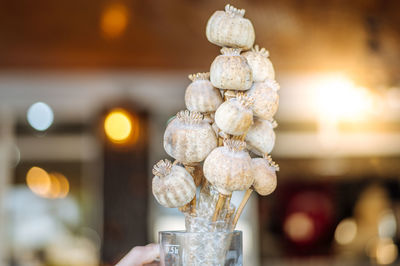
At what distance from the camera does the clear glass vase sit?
25.8 inches

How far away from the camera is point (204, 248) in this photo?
657 mm

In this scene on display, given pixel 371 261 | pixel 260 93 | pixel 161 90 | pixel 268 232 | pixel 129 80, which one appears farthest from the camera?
pixel 268 232

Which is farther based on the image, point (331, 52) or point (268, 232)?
point (268, 232)

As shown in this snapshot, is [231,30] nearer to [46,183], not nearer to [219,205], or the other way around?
[219,205]

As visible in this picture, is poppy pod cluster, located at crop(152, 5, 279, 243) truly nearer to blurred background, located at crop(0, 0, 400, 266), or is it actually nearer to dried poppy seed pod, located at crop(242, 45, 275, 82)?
dried poppy seed pod, located at crop(242, 45, 275, 82)

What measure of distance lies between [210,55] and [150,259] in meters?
2.82

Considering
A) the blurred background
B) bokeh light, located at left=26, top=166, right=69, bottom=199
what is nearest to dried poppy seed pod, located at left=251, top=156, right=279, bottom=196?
the blurred background

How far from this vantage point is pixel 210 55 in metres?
3.48

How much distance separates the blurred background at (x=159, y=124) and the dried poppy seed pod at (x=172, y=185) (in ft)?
7.78

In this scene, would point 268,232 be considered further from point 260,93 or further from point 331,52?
point 260,93

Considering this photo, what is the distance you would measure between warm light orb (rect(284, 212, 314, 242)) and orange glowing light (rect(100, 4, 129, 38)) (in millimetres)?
2757

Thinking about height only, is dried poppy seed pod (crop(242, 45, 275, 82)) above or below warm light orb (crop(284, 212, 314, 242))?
above

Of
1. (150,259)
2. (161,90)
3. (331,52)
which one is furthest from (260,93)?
(161,90)

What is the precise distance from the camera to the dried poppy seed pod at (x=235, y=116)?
65 cm
